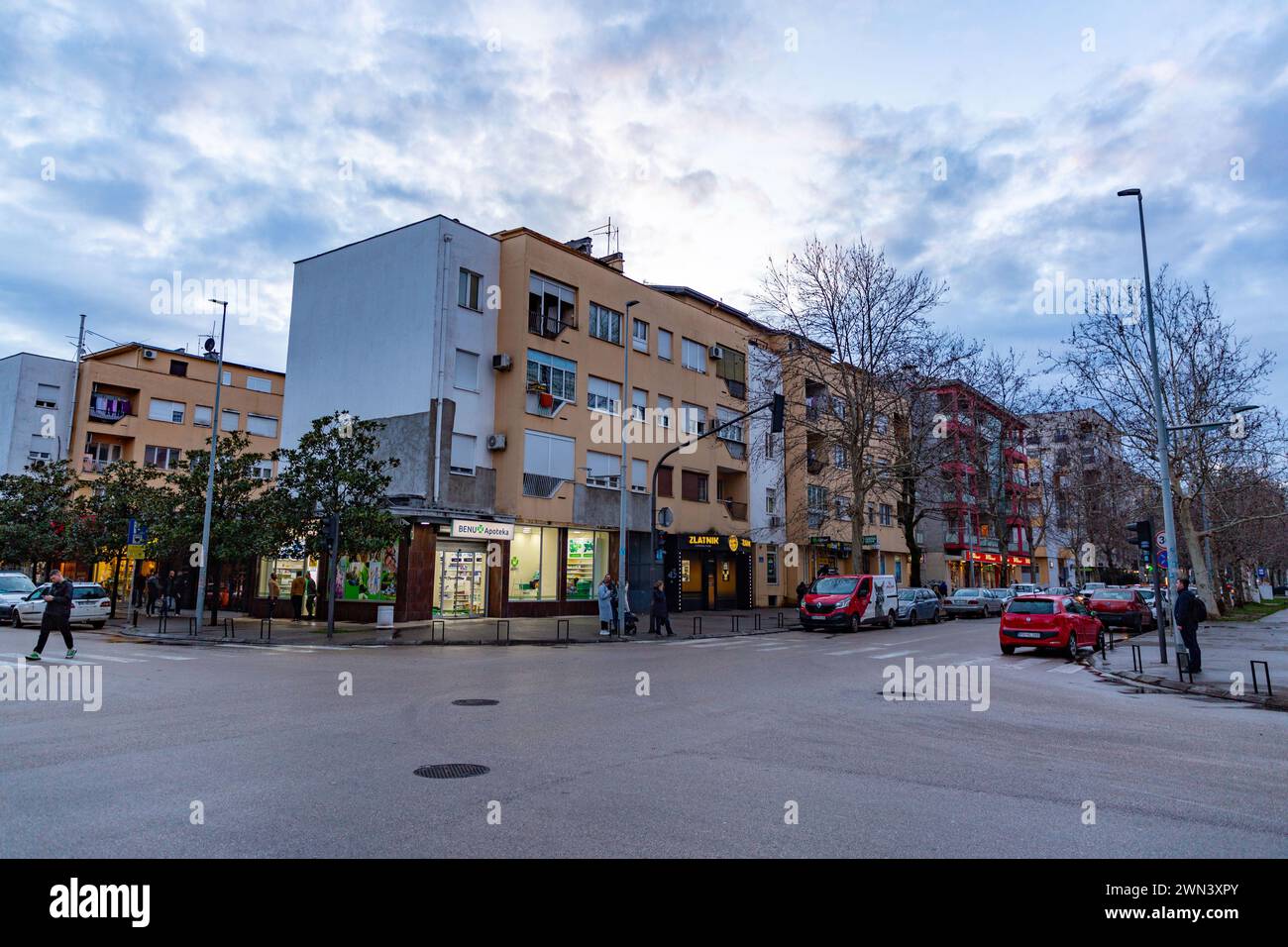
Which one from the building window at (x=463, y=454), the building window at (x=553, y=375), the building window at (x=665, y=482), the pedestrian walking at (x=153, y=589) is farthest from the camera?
the building window at (x=665, y=482)

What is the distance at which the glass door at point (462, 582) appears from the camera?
93.1 ft

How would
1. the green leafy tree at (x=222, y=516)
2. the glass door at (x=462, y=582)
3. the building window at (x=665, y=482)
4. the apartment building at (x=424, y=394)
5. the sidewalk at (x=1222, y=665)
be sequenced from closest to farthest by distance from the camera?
the sidewalk at (x=1222, y=665)
the green leafy tree at (x=222, y=516)
the apartment building at (x=424, y=394)
the glass door at (x=462, y=582)
the building window at (x=665, y=482)

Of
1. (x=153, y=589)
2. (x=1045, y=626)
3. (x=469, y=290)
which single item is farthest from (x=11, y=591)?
(x=1045, y=626)

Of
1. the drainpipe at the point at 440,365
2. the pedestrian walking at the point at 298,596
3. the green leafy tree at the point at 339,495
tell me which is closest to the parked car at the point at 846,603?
the drainpipe at the point at 440,365

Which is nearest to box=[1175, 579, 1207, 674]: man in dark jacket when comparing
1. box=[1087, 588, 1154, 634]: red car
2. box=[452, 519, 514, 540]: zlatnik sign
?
box=[1087, 588, 1154, 634]: red car

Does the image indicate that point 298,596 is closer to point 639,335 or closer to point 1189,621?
point 639,335

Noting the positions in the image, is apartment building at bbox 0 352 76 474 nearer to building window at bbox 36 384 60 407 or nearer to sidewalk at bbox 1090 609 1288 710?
building window at bbox 36 384 60 407

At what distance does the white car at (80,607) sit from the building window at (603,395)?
1882 centimetres

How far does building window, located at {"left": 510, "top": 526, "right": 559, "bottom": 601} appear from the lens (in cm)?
3067

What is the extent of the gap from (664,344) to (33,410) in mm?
40066

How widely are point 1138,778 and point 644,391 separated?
31.4m

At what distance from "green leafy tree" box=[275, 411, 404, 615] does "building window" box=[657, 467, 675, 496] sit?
14.7 meters

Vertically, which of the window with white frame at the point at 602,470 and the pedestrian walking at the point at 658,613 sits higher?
A: the window with white frame at the point at 602,470

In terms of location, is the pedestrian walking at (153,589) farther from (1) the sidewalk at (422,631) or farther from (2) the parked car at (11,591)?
(2) the parked car at (11,591)
